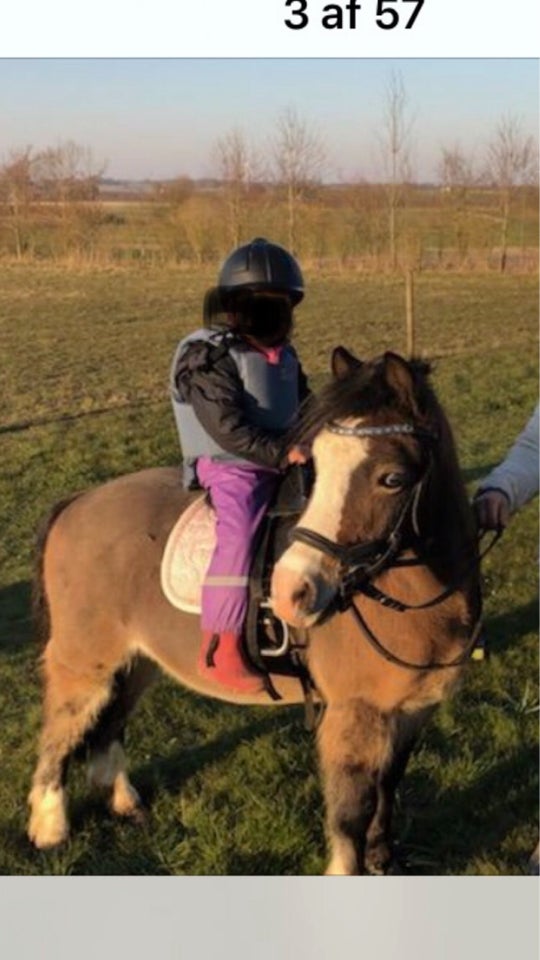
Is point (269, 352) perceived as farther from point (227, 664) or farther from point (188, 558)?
point (227, 664)

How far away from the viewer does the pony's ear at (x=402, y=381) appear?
2646 millimetres

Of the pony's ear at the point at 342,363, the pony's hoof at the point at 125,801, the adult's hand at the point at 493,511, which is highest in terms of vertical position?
the pony's ear at the point at 342,363

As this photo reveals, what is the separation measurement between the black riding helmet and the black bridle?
0.91 meters

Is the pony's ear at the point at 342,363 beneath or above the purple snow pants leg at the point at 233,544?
above

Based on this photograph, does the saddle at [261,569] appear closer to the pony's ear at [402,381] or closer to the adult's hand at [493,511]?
the pony's ear at [402,381]

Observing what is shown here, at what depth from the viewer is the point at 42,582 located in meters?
3.84

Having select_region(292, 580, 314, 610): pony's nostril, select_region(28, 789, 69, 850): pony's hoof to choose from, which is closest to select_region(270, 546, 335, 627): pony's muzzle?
select_region(292, 580, 314, 610): pony's nostril

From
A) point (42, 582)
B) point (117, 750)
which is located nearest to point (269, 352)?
point (42, 582)

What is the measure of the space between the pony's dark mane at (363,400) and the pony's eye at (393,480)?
0.16 metres

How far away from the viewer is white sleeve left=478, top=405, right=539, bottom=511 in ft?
10.5

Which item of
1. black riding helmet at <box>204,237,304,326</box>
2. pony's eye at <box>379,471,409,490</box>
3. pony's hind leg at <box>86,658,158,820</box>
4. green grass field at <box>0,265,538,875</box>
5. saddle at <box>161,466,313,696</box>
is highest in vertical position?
black riding helmet at <box>204,237,304,326</box>

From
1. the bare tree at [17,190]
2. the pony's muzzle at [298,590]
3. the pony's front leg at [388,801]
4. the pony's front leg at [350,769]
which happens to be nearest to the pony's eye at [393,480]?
the pony's muzzle at [298,590]

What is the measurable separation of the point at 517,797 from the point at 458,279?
2905 centimetres

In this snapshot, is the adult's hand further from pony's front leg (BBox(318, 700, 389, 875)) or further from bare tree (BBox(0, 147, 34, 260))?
bare tree (BBox(0, 147, 34, 260))
